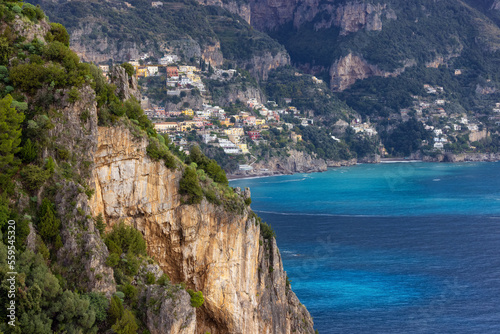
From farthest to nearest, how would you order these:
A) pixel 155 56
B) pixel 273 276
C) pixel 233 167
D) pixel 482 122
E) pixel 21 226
→ pixel 482 122 → pixel 155 56 → pixel 233 167 → pixel 273 276 → pixel 21 226

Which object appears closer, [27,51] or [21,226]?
[21,226]

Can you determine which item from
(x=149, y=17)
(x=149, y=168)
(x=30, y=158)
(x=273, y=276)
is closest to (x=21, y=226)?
(x=30, y=158)

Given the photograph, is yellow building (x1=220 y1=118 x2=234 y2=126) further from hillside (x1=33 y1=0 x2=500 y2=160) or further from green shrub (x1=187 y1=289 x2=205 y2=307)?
green shrub (x1=187 y1=289 x2=205 y2=307)

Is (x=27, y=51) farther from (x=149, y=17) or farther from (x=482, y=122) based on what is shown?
(x=482, y=122)

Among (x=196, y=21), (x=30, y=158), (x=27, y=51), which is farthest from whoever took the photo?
(x=196, y=21)

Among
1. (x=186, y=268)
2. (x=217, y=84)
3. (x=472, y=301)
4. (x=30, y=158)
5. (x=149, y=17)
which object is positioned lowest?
(x=472, y=301)

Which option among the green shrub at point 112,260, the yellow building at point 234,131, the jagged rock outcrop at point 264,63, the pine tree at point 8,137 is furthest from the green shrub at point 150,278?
the jagged rock outcrop at point 264,63

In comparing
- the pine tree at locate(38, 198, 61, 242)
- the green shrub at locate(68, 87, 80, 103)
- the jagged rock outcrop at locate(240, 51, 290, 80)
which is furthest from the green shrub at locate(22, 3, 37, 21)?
the jagged rock outcrop at locate(240, 51, 290, 80)

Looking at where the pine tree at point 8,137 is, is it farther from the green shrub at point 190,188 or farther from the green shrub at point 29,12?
the green shrub at point 190,188

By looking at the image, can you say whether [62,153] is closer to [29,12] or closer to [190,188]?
[190,188]
